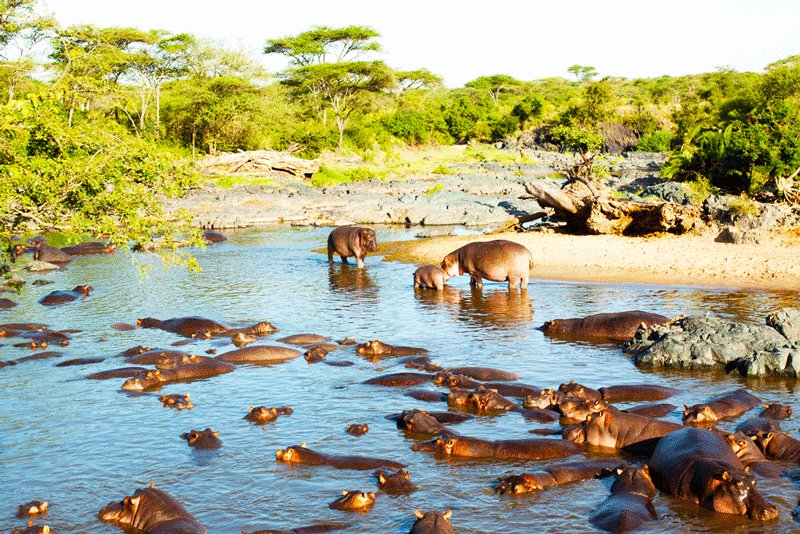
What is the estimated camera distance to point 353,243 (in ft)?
82.5

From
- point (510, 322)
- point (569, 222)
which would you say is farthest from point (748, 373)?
point (569, 222)

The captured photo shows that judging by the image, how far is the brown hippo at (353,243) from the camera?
24.9 m

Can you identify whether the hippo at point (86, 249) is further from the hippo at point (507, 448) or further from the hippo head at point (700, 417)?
the hippo head at point (700, 417)

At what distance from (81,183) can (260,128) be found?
1862 inches

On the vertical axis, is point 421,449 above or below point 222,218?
below

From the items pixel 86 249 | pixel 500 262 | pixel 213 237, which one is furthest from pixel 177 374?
pixel 213 237

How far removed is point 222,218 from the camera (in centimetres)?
3916

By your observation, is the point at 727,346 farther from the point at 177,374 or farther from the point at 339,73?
the point at 339,73

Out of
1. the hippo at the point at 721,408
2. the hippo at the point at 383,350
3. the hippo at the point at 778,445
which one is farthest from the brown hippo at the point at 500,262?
the hippo at the point at 778,445

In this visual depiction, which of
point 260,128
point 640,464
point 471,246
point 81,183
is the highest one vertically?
point 260,128

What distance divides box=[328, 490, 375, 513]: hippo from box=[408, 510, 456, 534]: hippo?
87 cm

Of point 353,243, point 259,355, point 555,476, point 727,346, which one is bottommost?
point 555,476

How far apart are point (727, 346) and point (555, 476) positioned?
5.62 meters

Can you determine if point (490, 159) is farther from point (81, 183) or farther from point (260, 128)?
point (81, 183)
